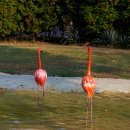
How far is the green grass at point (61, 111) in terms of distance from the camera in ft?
25.3

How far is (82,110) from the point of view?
8.98 metres

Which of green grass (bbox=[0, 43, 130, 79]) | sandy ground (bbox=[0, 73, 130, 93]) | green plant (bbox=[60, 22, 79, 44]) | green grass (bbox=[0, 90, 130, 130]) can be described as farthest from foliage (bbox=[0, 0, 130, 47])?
green grass (bbox=[0, 90, 130, 130])

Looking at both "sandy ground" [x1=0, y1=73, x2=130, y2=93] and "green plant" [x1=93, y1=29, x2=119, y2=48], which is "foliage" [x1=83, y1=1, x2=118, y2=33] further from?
"sandy ground" [x1=0, y1=73, x2=130, y2=93]

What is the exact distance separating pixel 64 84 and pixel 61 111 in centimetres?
267

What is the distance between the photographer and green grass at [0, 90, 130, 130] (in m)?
7.72

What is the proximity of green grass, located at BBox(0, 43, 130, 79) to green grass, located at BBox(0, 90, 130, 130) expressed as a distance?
2803 mm

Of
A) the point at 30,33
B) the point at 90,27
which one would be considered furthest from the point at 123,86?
the point at 30,33

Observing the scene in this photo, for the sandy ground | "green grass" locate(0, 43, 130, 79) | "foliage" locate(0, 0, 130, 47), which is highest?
"foliage" locate(0, 0, 130, 47)

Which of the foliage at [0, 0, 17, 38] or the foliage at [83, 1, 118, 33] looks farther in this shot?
the foliage at [0, 0, 17, 38]

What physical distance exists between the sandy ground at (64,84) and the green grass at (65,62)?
117 centimetres

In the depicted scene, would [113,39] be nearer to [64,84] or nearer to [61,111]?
[64,84]

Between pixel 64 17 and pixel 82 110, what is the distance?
14.2m

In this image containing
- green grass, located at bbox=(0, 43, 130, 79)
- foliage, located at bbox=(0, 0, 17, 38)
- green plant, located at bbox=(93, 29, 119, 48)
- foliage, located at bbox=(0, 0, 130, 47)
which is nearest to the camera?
green grass, located at bbox=(0, 43, 130, 79)

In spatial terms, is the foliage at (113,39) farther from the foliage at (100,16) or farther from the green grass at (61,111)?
the green grass at (61,111)
